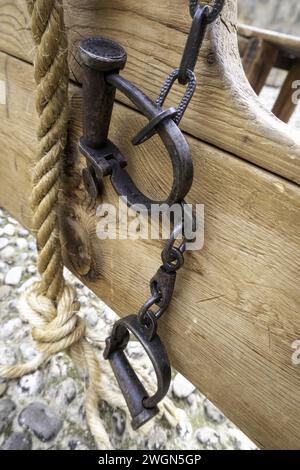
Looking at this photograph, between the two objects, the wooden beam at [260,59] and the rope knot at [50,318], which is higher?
the wooden beam at [260,59]

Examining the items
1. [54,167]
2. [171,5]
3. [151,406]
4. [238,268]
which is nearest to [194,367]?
[151,406]

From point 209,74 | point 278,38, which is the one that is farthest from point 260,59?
point 209,74

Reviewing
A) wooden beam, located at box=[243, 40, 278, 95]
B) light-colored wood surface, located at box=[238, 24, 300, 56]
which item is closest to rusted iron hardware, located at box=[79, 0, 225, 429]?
light-colored wood surface, located at box=[238, 24, 300, 56]

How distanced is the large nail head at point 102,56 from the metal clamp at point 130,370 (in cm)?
28

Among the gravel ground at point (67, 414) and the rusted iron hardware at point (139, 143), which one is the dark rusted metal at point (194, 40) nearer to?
the rusted iron hardware at point (139, 143)

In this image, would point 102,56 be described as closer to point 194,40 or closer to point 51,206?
point 194,40

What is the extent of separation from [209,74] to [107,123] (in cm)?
13

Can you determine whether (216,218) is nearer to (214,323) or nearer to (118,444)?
(214,323)

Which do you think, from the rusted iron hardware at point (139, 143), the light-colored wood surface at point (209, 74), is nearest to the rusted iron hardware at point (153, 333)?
the rusted iron hardware at point (139, 143)

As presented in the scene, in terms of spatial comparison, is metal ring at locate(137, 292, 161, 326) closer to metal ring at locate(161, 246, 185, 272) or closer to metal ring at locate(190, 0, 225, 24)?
metal ring at locate(161, 246, 185, 272)

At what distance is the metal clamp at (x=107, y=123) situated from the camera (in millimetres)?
327

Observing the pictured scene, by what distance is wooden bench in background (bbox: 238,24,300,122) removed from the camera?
172 cm

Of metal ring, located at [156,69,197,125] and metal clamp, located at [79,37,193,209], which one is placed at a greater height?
metal ring, located at [156,69,197,125]

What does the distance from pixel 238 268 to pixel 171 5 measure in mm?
→ 296
